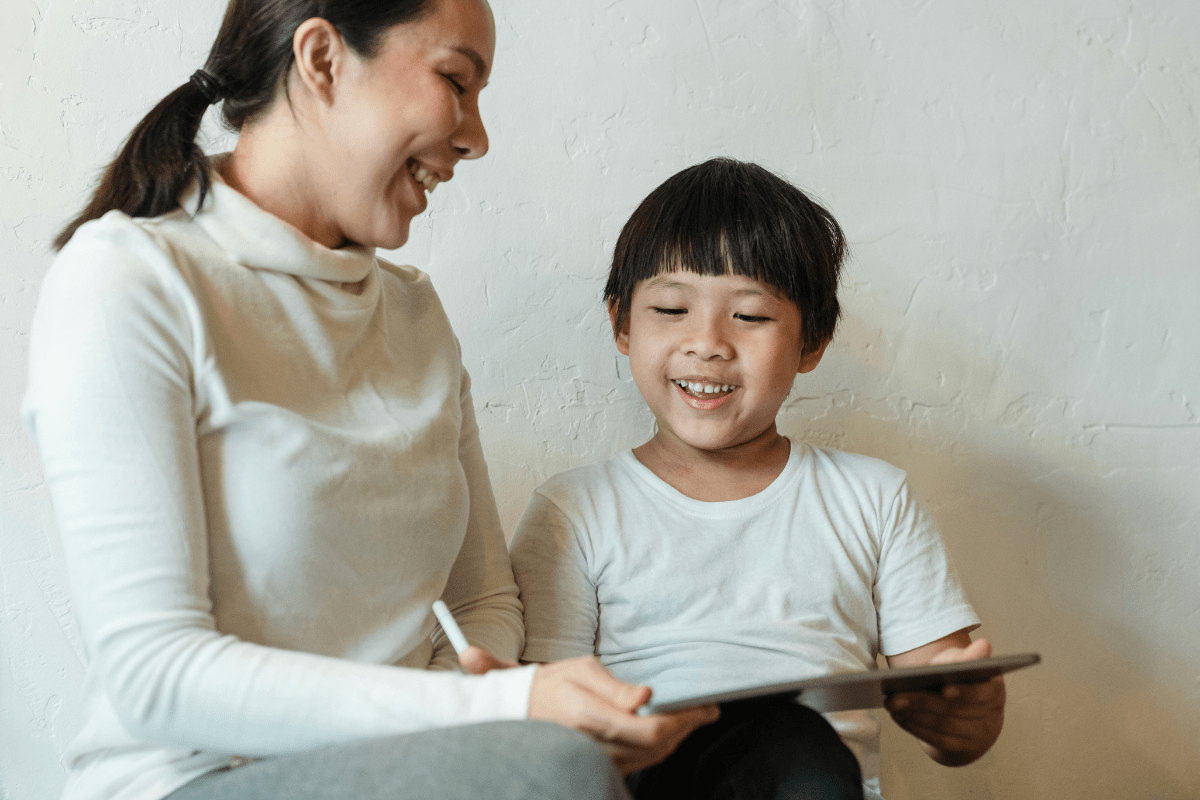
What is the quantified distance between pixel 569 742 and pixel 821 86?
96cm

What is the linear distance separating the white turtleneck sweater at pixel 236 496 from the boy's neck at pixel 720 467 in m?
0.27

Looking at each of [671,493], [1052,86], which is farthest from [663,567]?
[1052,86]

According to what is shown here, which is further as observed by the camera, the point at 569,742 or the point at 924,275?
the point at 924,275

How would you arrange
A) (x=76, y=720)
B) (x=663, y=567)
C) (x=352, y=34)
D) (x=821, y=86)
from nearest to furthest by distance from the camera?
(x=352, y=34)
(x=663, y=567)
(x=76, y=720)
(x=821, y=86)

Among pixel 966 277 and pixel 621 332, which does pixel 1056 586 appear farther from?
pixel 621 332

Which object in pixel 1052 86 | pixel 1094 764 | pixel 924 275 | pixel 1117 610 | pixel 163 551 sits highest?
pixel 1052 86

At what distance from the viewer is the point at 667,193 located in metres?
1.11

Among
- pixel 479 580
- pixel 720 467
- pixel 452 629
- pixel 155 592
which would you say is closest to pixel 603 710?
pixel 452 629

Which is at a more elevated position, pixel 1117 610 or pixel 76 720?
pixel 1117 610

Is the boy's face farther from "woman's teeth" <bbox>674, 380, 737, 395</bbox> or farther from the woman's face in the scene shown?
the woman's face

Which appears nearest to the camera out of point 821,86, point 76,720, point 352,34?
point 352,34

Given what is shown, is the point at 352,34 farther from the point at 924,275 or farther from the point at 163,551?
the point at 924,275

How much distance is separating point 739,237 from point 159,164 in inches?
21.8

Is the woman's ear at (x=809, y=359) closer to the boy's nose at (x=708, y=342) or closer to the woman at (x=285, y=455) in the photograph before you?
the boy's nose at (x=708, y=342)
